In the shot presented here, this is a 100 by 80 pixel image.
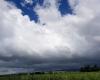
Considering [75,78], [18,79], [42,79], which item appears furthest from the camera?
[18,79]

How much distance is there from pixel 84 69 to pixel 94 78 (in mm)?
91640

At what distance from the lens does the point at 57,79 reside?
10375 cm

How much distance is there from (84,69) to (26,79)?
6949 cm

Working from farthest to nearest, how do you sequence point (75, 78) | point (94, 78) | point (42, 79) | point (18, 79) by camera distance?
point (18, 79) → point (42, 79) → point (75, 78) → point (94, 78)

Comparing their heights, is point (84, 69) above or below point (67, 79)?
above

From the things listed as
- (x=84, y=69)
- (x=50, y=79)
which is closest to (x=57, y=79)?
(x=50, y=79)

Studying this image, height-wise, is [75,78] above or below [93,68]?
below

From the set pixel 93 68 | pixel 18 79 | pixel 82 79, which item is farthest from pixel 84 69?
pixel 82 79

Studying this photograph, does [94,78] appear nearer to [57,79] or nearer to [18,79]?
[57,79]

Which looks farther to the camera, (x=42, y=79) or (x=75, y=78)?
(x=42, y=79)

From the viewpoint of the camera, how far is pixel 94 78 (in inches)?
3509

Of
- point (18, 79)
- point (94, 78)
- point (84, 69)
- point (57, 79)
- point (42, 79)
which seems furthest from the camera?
point (84, 69)

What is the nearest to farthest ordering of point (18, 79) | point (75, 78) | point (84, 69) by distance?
point (75, 78) < point (18, 79) < point (84, 69)

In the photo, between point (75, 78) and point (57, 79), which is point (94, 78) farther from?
point (57, 79)
